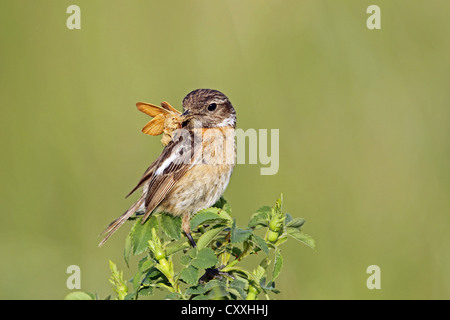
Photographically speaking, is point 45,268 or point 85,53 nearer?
point 45,268

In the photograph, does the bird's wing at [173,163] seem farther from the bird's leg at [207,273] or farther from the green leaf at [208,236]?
the green leaf at [208,236]

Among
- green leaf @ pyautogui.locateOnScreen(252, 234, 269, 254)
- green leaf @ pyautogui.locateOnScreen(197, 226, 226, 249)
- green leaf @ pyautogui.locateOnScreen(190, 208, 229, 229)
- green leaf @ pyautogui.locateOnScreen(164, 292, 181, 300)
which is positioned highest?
green leaf @ pyautogui.locateOnScreen(190, 208, 229, 229)

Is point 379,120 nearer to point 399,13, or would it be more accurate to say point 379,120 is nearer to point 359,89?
point 359,89

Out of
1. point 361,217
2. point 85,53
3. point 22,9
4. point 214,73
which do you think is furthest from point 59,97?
point 361,217

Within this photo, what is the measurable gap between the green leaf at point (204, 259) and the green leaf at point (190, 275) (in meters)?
0.02

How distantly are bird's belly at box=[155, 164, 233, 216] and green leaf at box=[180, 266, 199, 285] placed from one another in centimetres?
143

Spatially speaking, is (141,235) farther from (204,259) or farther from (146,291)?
(204,259)

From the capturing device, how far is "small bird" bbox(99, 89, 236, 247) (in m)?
3.82

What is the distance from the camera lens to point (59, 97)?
6.29m

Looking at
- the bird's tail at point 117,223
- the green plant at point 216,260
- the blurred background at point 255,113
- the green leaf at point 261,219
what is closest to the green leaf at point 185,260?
the green plant at point 216,260

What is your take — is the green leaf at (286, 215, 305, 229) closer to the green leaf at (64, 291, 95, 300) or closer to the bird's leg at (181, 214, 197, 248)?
the bird's leg at (181, 214, 197, 248)

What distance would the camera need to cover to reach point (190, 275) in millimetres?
2371

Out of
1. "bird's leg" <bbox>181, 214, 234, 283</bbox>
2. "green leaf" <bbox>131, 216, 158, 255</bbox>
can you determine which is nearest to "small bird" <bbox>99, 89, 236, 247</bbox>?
"bird's leg" <bbox>181, 214, 234, 283</bbox>

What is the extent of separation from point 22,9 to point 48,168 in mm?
1892
